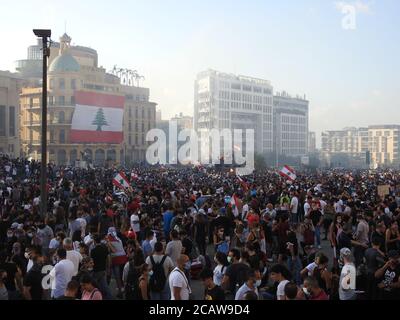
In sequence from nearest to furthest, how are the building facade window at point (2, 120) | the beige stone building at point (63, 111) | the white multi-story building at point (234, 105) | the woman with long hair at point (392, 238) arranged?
the woman with long hair at point (392, 238)
the building facade window at point (2, 120)
the beige stone building at point (63, 111)
the white multi-story building at point (234, 105)

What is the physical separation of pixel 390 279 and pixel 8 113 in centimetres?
5661

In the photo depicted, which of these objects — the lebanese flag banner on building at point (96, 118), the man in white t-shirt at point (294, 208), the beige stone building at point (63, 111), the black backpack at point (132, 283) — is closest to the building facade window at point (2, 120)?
the lebanese flag banner on building at point (96, 118)

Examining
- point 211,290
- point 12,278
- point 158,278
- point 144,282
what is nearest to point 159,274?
point 158,278

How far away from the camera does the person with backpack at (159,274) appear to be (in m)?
8.53

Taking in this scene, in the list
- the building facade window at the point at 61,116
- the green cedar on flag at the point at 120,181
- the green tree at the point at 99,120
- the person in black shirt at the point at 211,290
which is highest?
the building facade window at the point at 61,116

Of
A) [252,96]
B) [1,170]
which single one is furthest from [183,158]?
[1,170]

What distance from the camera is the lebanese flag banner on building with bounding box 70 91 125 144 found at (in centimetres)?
6981

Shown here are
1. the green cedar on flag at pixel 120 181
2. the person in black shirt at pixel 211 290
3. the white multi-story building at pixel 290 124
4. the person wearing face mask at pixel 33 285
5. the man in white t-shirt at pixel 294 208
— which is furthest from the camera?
the white multi-story building at pixel 290 124

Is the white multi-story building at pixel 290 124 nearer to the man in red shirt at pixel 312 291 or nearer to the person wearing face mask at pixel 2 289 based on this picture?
the person wearing face mask at pixel 2 289

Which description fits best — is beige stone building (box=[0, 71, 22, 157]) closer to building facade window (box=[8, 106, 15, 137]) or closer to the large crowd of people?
building facade window (box=[8, 106, 15, 137])

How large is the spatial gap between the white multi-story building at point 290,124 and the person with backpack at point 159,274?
13914 centimetres

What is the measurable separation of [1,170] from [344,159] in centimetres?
14994

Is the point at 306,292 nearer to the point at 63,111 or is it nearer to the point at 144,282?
the point at 144,282

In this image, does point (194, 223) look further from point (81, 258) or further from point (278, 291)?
point (278, 291)
